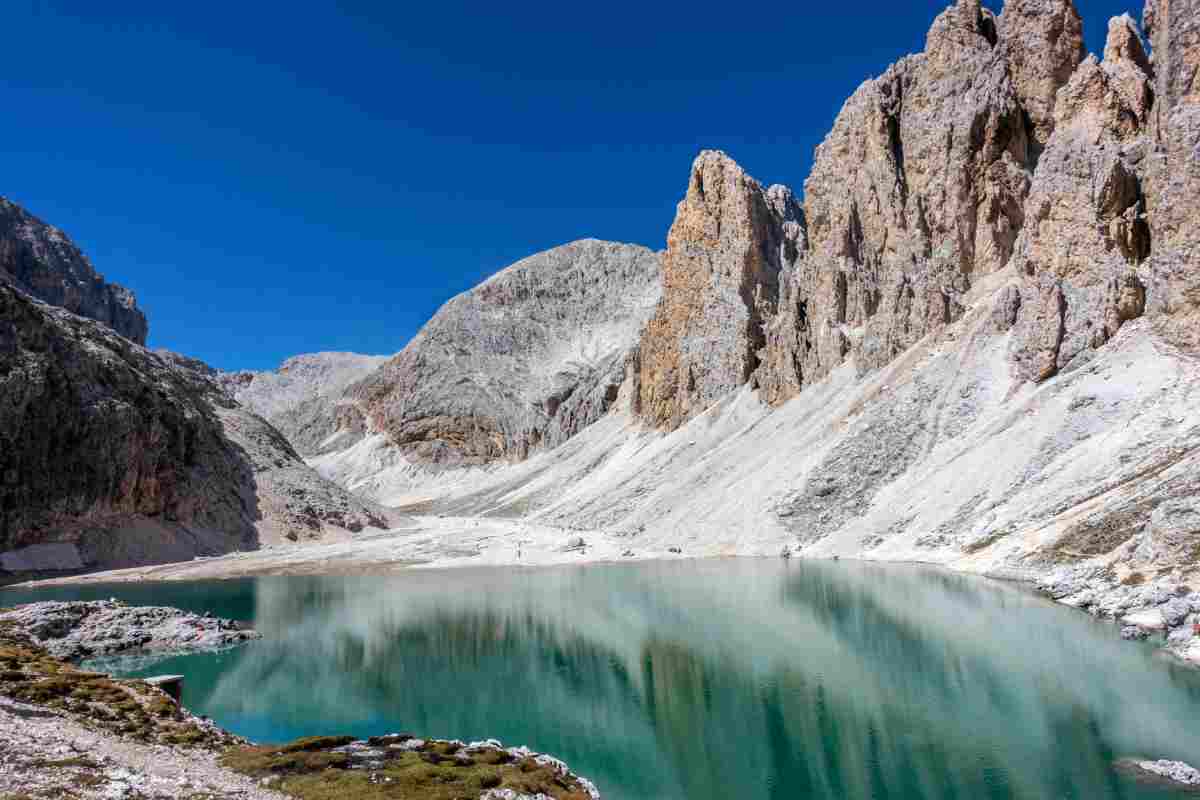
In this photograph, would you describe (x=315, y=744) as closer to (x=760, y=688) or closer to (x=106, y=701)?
(x=106, y=701)

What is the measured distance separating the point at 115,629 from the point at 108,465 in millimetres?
51903

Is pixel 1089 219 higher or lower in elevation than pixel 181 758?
higher

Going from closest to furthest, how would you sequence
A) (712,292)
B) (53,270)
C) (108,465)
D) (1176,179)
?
1. (1176,179)
2. (108,465)
3. (712,292)
4. (53,270)

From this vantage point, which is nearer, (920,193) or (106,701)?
(106,701)

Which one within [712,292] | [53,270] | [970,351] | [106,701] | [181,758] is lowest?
[181,758]

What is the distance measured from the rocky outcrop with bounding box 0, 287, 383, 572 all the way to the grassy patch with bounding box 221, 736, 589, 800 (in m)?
73.8

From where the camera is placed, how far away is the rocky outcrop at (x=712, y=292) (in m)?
134

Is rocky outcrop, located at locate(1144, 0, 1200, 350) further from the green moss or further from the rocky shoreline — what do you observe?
the green moss

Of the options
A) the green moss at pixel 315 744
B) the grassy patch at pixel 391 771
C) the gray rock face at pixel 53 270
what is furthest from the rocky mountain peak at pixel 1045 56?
the gray rock face at pixel 53 270

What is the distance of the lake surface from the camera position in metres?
19.8

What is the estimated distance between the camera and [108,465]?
8375 centimetres

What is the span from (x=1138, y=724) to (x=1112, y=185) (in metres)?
68.9

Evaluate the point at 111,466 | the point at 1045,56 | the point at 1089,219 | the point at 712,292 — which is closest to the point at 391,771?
the point at 1089,219

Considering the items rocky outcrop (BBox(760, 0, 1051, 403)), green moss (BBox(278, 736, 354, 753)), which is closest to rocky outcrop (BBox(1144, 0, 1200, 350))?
rocky outcrop (BBox(760, 0, 1051, 403))
